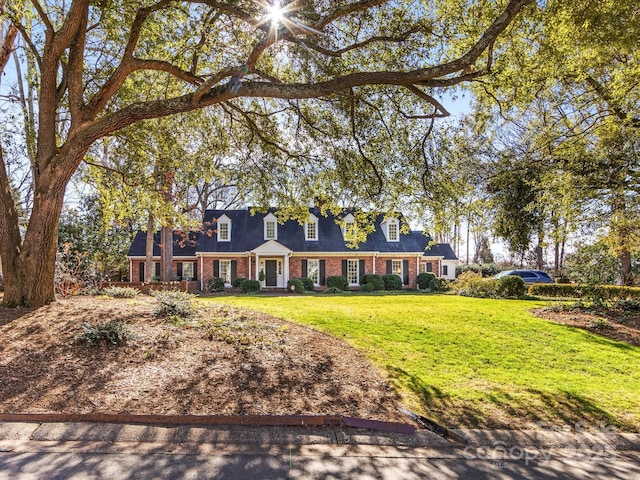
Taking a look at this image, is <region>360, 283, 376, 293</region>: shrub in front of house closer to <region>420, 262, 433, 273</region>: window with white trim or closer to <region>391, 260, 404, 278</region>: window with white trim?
<region>391, 260, 404, 278</region>: window with white trim

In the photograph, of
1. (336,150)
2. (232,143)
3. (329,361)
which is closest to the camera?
(329,361)

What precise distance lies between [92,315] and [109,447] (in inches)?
160

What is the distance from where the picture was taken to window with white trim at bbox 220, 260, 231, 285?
25.8m

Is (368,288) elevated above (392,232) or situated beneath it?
situated beneath

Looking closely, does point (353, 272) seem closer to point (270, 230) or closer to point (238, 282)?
point (270, 230)

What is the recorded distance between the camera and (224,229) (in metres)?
27.0

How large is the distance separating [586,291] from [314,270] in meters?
15.8

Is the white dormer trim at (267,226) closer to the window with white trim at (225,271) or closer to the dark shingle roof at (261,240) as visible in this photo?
the dark shingle roof at (261,240)

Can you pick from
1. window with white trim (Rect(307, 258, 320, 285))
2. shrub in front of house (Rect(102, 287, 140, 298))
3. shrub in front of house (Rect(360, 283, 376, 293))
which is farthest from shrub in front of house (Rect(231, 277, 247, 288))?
shrub in front of house (Rect(102, 287, 140, 298))

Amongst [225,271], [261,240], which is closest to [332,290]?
[261,240]

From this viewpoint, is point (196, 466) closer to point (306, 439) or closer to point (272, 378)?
point (306, 439)

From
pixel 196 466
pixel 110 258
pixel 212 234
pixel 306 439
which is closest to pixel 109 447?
pixel 196 466

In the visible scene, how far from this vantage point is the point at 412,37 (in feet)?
26.2

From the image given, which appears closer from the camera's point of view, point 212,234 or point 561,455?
point 561,455
